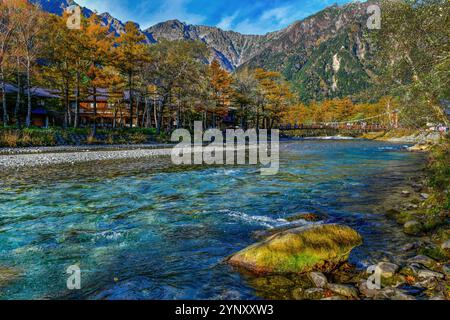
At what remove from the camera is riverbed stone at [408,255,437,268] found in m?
5.87

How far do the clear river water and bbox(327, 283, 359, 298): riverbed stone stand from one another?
1238 millimetres

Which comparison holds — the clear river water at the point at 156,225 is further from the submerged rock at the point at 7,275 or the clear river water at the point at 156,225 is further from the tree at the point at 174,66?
the tree at the point at 174,66

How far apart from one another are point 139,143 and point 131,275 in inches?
1571

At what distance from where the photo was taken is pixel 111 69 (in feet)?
150

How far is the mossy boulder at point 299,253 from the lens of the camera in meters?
5.84

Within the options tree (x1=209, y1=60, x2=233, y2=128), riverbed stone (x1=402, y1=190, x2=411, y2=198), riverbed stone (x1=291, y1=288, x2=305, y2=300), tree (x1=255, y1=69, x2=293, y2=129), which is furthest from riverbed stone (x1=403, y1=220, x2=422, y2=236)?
tree (x1=255, y1=69, x2=293, y2=129)

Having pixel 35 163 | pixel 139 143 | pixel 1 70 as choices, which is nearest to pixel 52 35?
pixel 1 70

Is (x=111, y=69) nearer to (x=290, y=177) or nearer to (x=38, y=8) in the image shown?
(x=38, y=8)

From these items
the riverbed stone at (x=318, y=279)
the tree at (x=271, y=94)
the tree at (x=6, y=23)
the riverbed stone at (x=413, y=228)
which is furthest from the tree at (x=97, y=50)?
the riverbed stone at (x=318, y=279)

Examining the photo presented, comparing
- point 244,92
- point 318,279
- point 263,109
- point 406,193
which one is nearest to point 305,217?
point 318,279

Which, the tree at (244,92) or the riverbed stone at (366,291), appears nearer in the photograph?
the riverbed stone at (366,291)

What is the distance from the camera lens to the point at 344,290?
16.3 feet

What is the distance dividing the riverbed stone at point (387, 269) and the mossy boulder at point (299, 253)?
62 cm

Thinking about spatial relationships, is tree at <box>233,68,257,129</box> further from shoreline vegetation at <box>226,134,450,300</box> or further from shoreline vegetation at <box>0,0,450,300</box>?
shoreline vegetation at <box>226,134,450,300</box>
